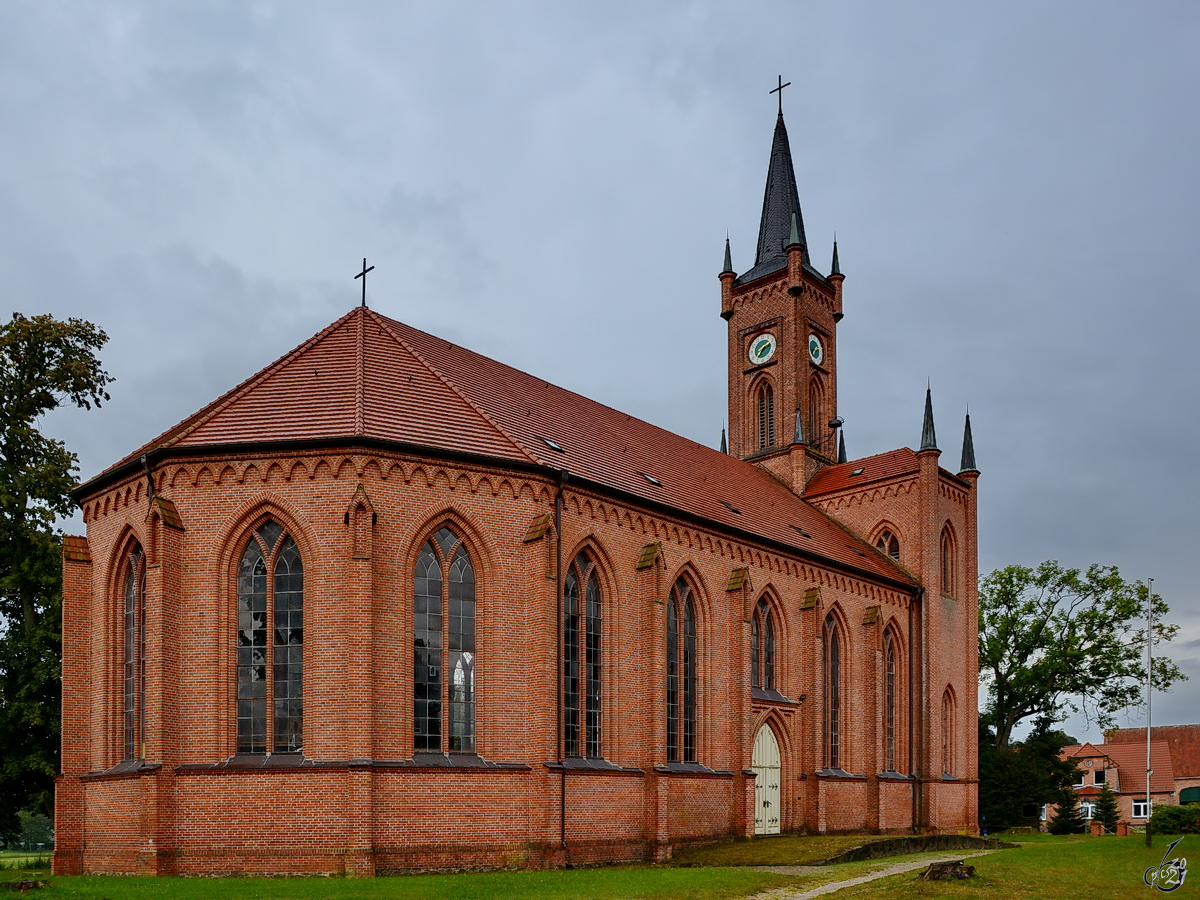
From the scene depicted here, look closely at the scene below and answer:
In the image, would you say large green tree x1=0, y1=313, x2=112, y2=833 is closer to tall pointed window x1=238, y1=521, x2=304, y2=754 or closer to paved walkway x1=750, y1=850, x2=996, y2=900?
tall pointed window x1=238, y1=521, x2=304, y2=754

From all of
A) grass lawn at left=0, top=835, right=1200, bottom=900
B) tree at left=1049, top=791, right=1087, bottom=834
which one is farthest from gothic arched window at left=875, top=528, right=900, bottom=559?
grass lawn at left=0, top=835, right=1200, bottom=900

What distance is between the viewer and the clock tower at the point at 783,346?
149 feet

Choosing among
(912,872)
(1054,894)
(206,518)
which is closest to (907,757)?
(912,872)

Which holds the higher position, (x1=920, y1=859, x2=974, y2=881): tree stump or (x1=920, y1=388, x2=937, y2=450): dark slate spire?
(x1=920, y1=388, x2=937, y2=450): dark slate spire

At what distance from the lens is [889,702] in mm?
38500

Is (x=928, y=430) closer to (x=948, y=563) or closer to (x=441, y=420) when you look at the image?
(x=948, y=563)

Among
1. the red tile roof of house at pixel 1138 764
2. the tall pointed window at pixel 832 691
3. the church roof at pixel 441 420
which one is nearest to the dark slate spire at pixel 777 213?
the church roof at pixel 441 420

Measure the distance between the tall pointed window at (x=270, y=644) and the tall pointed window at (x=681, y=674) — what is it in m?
10.0

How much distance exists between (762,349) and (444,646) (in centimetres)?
2709

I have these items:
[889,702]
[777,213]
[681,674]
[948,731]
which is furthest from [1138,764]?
[681,674]

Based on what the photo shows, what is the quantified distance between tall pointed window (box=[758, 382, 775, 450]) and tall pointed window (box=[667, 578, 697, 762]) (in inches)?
691

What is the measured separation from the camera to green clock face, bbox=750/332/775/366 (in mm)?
46750

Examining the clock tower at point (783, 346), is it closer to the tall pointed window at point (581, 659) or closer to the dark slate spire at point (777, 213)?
the dark slate spire at point (777, 213)

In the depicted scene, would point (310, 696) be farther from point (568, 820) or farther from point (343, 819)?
point (568, 820)
